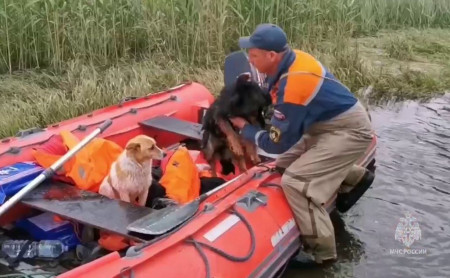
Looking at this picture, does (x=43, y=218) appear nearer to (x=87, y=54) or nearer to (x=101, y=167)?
(x=101, y=167)

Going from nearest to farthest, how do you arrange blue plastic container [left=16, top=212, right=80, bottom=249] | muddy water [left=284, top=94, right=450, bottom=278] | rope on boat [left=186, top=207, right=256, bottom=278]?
rope on boat [left=186, top=207, right=256, bottom=278] < blue plastic container [left=16, top=212, right=80, bottom=249] < muddy water [left=284, top=94, right=450, bottom=278]

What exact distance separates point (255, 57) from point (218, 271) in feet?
5.40

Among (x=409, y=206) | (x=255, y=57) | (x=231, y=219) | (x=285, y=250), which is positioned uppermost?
(x=255, y=57)

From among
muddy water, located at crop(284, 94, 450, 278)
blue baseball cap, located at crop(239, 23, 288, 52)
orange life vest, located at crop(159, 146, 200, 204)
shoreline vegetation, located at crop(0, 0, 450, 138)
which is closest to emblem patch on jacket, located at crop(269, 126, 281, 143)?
blue baseball cap, located at crop(239, 23, 288, 52)

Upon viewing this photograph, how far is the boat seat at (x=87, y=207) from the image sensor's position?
4254 mm

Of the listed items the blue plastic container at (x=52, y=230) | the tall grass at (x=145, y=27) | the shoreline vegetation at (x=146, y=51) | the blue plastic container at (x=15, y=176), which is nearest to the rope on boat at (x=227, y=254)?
the blue plastic container at (x=52, y=230)

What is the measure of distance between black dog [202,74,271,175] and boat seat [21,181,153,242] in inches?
38.4

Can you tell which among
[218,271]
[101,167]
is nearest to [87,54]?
[101,167]

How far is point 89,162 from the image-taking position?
510 cm

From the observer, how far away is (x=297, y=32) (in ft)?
32.2

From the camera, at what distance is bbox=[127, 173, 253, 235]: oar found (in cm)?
401

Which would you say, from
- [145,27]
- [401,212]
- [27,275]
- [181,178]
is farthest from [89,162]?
[145,27]

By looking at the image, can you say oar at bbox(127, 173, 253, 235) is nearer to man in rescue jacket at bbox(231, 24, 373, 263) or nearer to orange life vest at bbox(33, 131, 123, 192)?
man in rescue jacket at bbox(231, 24, 373, 263)

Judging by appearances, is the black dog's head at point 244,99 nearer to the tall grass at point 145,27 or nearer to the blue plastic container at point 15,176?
the blue plastic container at point 15,176
